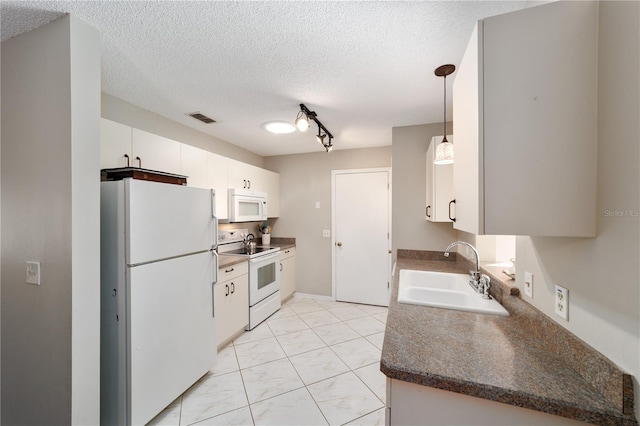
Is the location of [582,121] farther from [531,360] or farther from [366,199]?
[366,199]

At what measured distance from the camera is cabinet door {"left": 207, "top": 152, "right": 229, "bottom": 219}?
9.01 ft

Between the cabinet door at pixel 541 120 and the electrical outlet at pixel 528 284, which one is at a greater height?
the cabinet door at pixel 541 120

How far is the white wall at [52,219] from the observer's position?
1258mm

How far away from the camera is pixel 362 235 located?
3.79 metres

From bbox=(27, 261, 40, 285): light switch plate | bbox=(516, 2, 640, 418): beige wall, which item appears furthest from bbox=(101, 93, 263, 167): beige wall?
bbox=(516, 2, 640, 418): beige wall

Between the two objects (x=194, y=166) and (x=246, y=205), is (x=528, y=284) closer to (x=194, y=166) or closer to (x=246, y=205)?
(x=194, y=166)

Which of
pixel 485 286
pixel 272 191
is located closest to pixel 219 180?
pixel 272 191

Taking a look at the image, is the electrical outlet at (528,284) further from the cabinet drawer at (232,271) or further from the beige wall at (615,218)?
the cabinet drawer at (232,271)

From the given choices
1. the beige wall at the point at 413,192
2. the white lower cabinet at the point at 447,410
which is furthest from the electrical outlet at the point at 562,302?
the beige wall at the point at 413,192

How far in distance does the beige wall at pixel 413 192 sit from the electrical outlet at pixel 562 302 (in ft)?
5.98

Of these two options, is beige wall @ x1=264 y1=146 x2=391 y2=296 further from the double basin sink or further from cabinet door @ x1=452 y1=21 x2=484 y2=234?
cabinet door @ x1=452 y1=21 x2=484 y2=234

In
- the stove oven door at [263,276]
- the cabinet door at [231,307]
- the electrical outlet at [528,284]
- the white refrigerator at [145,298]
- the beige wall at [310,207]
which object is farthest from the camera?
the beige wall at [310,207]

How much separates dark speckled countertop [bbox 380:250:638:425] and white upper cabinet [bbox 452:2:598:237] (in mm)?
429

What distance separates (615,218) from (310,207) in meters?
3.47
